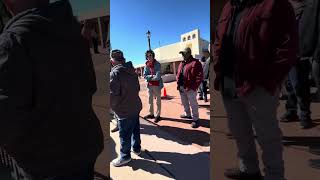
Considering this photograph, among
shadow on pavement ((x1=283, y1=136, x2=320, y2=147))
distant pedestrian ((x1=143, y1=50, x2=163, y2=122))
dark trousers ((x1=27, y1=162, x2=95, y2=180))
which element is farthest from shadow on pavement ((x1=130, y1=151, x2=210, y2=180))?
dark trousers ((x1=27, y1=162, x2=95, y2=180))

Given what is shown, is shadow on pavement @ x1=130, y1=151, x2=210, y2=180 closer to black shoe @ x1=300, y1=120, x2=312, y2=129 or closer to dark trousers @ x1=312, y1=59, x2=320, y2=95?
black shoe @ x1=300, y1=120, x2=312, y2=129

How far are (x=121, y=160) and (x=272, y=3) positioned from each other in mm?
1347

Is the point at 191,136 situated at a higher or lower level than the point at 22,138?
lower

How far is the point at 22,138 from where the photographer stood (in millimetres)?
1108

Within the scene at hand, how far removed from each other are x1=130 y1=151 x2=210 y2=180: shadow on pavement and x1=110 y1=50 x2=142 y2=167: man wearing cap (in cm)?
12

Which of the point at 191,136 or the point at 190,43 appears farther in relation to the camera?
the point at 191,136

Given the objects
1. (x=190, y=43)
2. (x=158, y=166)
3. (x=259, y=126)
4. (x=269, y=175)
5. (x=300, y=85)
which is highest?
(x=190, y=43)

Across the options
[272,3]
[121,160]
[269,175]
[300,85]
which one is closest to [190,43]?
[272,3]

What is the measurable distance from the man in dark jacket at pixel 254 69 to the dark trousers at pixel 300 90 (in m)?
0.07

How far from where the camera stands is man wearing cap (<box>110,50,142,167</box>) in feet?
6.81

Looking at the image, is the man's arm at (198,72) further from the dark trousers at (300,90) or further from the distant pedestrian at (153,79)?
the dark trousers at (300,90)

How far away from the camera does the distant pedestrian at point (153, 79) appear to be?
1638 millimetres

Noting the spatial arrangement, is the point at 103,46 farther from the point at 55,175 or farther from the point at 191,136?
the point at 191,136

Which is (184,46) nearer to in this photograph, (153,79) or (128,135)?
(153,79)
